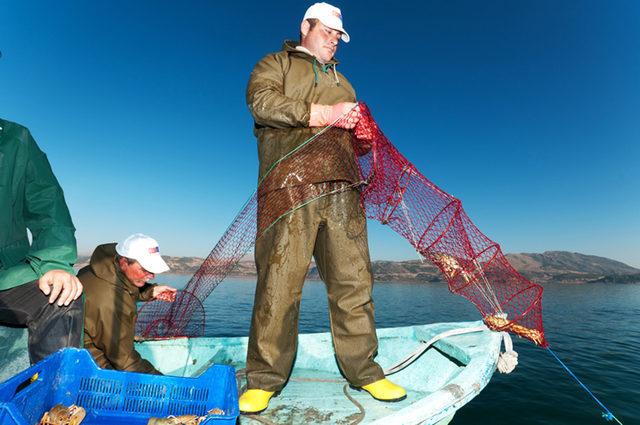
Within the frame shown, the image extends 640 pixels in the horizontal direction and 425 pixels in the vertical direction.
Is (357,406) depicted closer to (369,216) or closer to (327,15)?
(369,216)

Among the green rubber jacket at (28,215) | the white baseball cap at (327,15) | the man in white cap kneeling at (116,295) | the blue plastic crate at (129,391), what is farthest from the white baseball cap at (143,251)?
the white baseball cap at (327,15)

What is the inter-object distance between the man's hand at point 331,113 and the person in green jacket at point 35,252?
2.21 metres

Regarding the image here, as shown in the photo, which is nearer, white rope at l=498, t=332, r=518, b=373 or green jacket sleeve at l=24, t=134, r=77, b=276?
green jacket sleeve at l=24, t=134, r=77, b=276

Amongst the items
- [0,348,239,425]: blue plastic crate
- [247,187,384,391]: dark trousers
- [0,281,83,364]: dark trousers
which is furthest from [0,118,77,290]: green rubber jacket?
[247,187,384,391]: dark trousers

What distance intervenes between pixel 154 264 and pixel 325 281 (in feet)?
6.13

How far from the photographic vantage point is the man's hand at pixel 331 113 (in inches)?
116

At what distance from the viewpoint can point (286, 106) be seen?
9.37ft

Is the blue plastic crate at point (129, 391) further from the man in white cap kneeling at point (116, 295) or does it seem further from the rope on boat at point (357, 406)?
the rope on boat at point (357, 406)

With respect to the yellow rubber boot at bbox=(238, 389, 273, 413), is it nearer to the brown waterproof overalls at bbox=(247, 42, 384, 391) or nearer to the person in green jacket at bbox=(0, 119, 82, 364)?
the brown waterproof overalls at bbox=(247, 42, 384, 391)

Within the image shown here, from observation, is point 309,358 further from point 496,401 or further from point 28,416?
point 496,401

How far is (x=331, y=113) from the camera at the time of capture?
2986 mm

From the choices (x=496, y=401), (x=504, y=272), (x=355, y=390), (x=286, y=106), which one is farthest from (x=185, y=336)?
(x=496, y=401)

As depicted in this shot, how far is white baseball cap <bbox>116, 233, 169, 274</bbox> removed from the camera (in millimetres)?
3406

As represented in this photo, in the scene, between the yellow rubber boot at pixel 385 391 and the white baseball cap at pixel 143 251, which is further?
the white baseball cap at pixel 143 251
